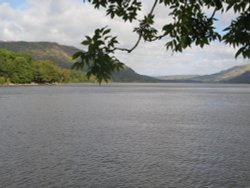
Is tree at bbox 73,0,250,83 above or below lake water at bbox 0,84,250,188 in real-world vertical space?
above

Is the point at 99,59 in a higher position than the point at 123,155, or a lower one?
higher

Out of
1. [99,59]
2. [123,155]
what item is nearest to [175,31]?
[99,59]

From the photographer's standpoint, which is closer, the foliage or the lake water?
the foliage

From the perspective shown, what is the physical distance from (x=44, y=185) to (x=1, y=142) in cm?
1994

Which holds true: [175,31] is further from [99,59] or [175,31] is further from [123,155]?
[123,155]

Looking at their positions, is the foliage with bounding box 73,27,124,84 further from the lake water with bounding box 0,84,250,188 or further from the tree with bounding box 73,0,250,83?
the lake water with bounding box 0,84,250,188

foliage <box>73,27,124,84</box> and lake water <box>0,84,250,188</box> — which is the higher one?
foliage <box>73,27,124,84</box>

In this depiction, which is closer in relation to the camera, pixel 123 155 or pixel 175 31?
pixel 175 31

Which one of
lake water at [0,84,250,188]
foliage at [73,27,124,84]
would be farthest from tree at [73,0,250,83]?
lake water at [0,84,250,188]

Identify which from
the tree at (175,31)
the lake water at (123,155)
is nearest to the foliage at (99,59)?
the tree at (175,31)

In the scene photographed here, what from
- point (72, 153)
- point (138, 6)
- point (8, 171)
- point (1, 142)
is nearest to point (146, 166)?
point (72, 153)

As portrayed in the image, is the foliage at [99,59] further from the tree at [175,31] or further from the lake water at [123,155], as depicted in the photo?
the lake water at [123,155]

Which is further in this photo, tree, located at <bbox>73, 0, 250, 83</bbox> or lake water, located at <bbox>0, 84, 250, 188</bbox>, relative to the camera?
lake water, located at <bbox>0, 84, 250, 188</bbox>

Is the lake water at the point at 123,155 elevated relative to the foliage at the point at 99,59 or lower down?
lower down
